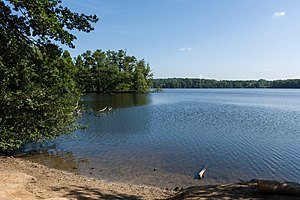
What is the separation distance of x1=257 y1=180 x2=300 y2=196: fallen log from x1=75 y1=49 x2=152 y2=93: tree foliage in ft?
249

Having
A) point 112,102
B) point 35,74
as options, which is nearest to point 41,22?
point 35,74

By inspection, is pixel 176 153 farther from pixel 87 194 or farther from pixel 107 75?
pixel 107 75

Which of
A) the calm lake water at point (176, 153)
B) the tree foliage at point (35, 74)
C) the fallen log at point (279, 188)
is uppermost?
the tree foliage at point (35, 74)

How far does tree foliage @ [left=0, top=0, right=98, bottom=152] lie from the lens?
8938 millimetres

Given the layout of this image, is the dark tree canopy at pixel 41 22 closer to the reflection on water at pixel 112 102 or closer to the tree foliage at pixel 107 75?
the reflection on water at pixel 112 102

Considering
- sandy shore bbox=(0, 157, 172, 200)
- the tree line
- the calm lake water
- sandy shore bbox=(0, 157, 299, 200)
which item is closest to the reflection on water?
the calm lake water

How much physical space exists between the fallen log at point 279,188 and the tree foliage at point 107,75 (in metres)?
76.0

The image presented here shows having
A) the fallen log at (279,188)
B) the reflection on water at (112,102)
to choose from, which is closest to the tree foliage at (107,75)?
the reflection on water at (112,102)

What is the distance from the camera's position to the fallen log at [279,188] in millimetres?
7074

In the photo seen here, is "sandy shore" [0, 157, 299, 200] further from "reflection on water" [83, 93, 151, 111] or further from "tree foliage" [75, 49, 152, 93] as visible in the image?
"tree foliage" [75, 49, 152, 93]

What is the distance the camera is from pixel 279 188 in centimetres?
718

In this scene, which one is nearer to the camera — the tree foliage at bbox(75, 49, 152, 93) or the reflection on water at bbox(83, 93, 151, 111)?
the reflection on water at bbox(83, 93, 151, 111)

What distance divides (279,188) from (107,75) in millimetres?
78330

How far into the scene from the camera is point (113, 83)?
84.3 m
